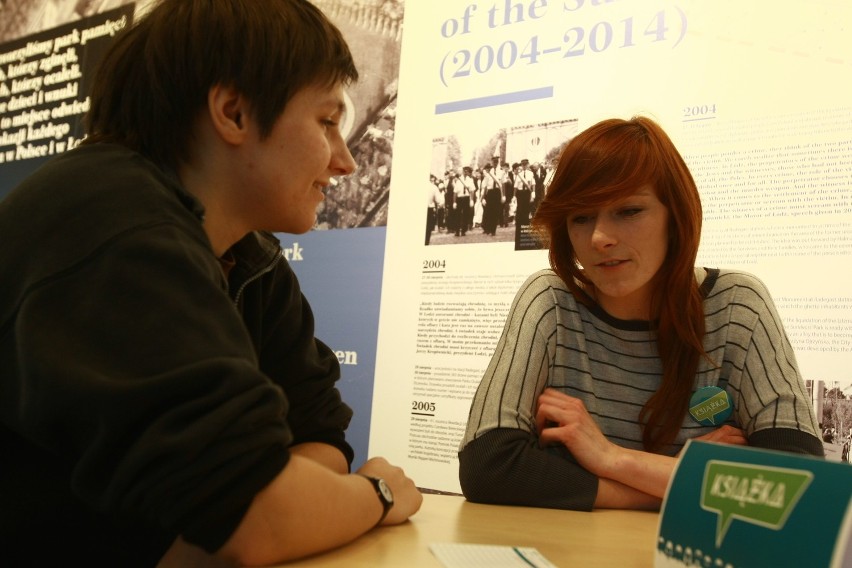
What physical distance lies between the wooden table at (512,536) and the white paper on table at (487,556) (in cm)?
2

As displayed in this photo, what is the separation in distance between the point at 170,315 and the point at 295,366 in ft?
2.11

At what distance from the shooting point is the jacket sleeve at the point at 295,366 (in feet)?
4.66

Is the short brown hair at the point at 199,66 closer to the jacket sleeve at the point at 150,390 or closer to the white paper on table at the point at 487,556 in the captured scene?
the jacket sleeve at the point at 150,390

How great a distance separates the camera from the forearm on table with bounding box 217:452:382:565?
827 mm

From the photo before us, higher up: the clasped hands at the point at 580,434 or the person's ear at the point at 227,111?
the person's ear at the point at 227,111

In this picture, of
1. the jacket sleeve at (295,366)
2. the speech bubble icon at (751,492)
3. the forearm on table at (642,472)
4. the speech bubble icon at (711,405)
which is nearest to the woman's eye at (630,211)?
the speech bubble icon at (711,405)

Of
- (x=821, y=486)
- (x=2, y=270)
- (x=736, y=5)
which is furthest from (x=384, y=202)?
(x=821, y=486)

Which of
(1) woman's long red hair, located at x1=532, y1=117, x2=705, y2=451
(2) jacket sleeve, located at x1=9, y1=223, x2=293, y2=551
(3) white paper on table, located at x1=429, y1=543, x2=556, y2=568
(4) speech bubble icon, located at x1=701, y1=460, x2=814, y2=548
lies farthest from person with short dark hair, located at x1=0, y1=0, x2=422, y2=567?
(1) woman's long red hair, located at x1=532, y1=117, x2=705, y2=451

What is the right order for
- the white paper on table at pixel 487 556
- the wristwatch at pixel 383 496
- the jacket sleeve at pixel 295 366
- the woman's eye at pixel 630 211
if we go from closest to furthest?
the white paper on table at pixel 487 556, the wristwatch at pixel 383 496, the jacket sleeve at pixel 295 366, the woman's eye at pixel 630 211

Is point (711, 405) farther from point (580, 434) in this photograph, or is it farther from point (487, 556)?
point (487, 556)

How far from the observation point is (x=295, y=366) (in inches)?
56.6

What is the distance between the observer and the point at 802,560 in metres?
0.64

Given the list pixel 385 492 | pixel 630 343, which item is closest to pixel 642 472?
pixel 630 343

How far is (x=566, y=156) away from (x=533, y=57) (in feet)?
4.23
